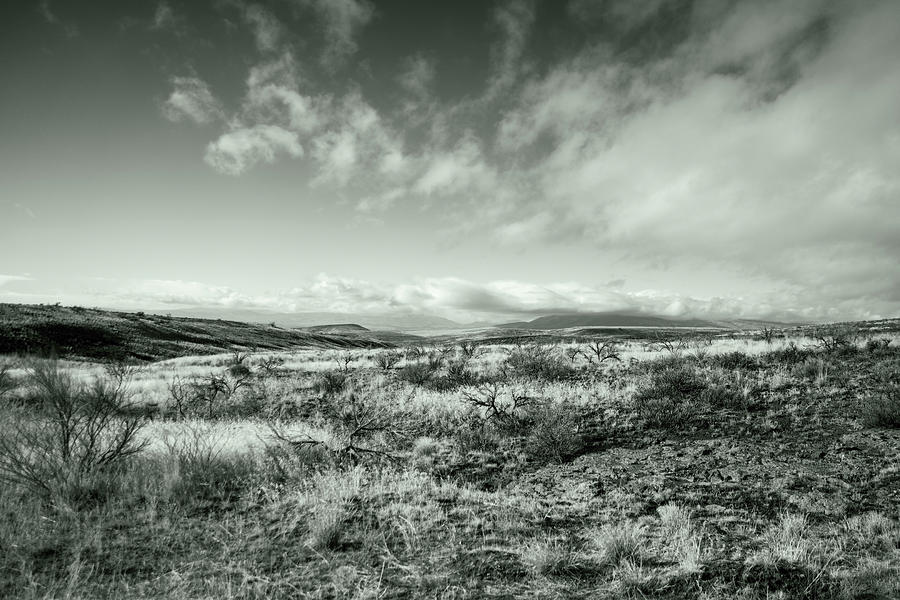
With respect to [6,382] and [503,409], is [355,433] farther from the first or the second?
[6,382]

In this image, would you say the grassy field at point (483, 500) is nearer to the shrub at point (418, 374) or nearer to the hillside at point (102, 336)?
the shrub at point (418, 374)

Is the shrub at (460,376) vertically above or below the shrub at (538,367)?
below

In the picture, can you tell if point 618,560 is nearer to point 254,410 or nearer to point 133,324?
point 254,410

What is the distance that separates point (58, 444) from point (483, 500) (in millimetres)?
6606

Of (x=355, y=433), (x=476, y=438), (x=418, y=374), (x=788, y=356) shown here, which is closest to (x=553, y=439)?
(x=476, y=438)

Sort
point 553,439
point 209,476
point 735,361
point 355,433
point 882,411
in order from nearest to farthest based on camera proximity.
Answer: point 209,476
point 355,433
point 882,411
point 553,439
point 735,361

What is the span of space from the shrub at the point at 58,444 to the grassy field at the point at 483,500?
37mm

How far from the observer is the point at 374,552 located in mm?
4730

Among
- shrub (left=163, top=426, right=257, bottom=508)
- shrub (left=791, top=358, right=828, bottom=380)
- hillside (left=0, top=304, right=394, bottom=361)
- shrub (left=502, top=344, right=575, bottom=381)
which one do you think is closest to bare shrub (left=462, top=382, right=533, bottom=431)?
shrub (left=502, top=344, right=575, bottom=381)

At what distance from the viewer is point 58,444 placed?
6496mm

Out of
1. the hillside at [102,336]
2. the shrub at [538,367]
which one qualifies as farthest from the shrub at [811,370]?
the hillside at [102,336]

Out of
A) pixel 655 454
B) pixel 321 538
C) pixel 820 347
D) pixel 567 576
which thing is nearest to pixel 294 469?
pixel 321 538

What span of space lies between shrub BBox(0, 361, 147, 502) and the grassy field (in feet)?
0.12

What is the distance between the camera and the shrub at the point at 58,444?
5719mm
